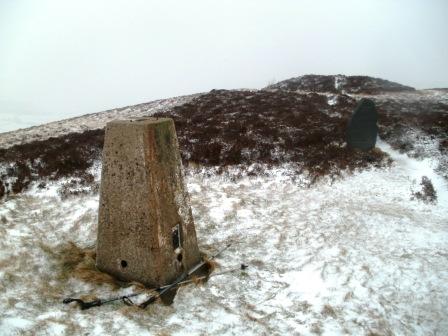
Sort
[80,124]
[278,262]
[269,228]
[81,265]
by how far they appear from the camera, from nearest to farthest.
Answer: [81,265] < [278,262] < [269,228] < [80,124]

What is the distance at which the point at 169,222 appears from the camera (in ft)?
21.3

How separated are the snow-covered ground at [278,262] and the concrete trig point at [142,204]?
51 cm

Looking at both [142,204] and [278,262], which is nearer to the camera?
[142,204]

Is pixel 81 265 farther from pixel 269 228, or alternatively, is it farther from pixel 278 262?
pixel 269 228

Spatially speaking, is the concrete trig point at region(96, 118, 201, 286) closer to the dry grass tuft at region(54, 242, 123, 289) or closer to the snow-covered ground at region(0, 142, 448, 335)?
the dry grass tuft at region(54, 242, 123, 289)

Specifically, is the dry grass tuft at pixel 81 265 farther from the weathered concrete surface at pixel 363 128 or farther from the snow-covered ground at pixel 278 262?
the weathered concrete surface at pixel 363 128

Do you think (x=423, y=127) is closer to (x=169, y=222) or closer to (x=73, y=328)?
(x=169, y=222)

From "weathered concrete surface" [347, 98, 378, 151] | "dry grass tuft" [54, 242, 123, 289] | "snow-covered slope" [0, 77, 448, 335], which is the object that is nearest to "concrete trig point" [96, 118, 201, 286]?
"dry grass tuft" [54, 242, 123, 289]

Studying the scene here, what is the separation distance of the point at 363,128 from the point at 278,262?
792cm

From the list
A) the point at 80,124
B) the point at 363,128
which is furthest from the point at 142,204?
the point at 80,124

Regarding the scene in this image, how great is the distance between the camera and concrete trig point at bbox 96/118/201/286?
6.18m

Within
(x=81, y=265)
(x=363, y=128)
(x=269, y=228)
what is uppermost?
(x=363, y=128)

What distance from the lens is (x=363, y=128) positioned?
1370cm

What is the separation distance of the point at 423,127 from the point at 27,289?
14.6 meters
